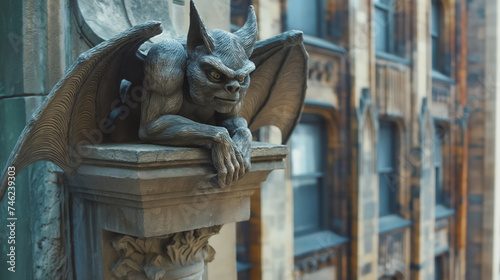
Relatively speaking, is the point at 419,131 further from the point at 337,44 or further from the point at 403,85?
the point at 337,44

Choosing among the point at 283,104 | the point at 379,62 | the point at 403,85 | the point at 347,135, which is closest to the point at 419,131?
the point at 403,85

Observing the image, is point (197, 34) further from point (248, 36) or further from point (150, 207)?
point (150, 207)

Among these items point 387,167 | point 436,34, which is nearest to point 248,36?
point 387,167

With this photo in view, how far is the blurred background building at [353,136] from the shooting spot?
220 cm

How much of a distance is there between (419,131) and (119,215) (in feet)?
26.2

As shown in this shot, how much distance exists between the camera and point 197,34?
1.91 meters

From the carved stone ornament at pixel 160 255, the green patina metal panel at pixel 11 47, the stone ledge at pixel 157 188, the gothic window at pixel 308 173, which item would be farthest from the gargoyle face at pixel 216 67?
the gothic window at pixel 308 173

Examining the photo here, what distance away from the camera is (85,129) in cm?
205

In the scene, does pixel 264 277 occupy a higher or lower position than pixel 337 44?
lower

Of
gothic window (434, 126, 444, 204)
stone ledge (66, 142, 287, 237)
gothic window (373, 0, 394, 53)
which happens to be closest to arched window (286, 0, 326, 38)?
gothic window (373, 0, 394, 53)

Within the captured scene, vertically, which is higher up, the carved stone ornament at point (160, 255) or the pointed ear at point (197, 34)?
the pointed ear at point (197, 34)

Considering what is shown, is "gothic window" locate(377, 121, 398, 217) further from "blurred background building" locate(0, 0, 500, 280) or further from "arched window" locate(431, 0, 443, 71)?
"arched window" locate(431, 0, 443, 71)

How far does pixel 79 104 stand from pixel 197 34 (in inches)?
23.0

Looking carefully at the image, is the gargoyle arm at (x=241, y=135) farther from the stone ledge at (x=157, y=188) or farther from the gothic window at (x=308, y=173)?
the gothic window at (x=308, y=173)
